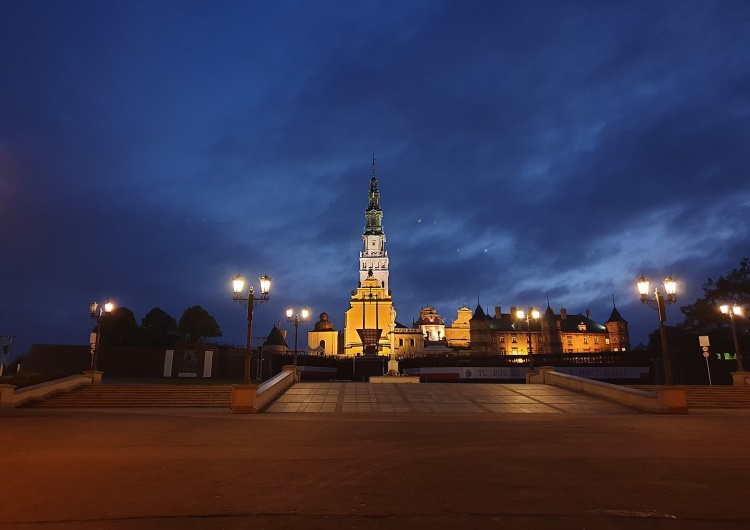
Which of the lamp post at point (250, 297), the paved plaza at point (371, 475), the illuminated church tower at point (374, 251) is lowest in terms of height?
the paved plaza at point (371, 475)

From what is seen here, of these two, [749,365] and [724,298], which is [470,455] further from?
[724,298]

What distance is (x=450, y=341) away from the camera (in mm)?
118125

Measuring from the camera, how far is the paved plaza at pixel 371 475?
555 cm

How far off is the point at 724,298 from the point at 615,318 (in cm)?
6071

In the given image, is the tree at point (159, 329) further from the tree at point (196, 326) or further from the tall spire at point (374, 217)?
the tall spire at point (374, 217)

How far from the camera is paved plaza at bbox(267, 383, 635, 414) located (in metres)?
21.4

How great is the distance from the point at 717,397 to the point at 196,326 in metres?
74.6

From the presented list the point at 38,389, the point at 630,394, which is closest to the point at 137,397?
the point at 38,389

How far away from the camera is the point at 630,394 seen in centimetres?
2227

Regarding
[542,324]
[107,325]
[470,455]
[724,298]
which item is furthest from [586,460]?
[542,324]

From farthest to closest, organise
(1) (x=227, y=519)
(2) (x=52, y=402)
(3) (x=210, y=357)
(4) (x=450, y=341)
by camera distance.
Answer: (4) (x=450, y=341), (3) (x=210, y=357), (2) (x=52, y=402), (1) (x=227, y=519)

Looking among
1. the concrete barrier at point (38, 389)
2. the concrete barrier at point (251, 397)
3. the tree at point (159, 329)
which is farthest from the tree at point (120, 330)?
the concrete barrier at point (251, 397)

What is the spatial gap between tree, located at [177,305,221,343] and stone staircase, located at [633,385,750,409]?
71696mm

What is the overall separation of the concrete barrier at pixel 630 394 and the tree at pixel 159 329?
62813mm
